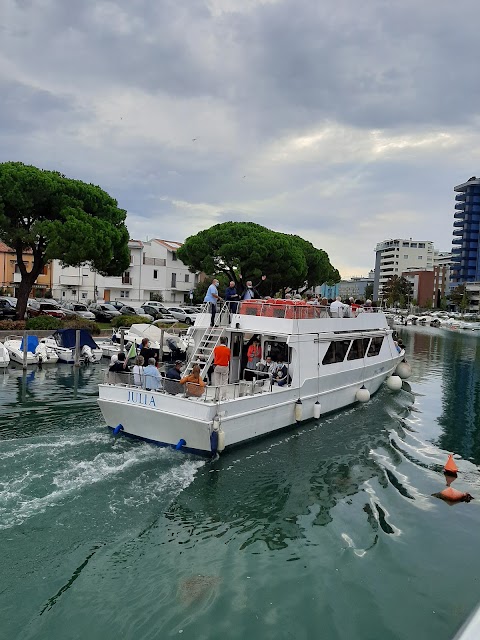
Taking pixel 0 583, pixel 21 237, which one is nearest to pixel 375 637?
pixel 0 583

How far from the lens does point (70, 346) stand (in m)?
28.5

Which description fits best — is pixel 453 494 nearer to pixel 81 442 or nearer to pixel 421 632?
pixel 421 632

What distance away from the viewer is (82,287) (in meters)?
67.2

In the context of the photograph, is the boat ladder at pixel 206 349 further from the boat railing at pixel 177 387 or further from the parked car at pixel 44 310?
the parked car at pixel 44 310

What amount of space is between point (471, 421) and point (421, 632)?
14.0m

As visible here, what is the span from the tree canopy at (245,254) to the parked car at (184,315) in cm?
483

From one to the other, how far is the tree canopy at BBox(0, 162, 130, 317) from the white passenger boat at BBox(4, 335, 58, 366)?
797 cm

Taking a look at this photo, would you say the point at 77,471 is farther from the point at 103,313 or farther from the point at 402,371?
the point at 103,313

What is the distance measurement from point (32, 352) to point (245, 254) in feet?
87.6

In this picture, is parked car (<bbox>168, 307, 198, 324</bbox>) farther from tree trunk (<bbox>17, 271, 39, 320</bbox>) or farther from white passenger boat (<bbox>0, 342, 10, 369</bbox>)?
white passenger boat (<bbox>0, 342, 10, 369</bbox>)

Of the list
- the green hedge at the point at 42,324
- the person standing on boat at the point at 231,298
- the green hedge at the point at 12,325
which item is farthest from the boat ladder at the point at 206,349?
the green hedge at the point at 12,325

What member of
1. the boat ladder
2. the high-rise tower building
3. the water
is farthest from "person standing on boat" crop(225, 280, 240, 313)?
the high-rise tower building

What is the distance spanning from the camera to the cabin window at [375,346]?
20.9 m

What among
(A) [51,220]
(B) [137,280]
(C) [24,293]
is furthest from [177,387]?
(B) [137,280]
